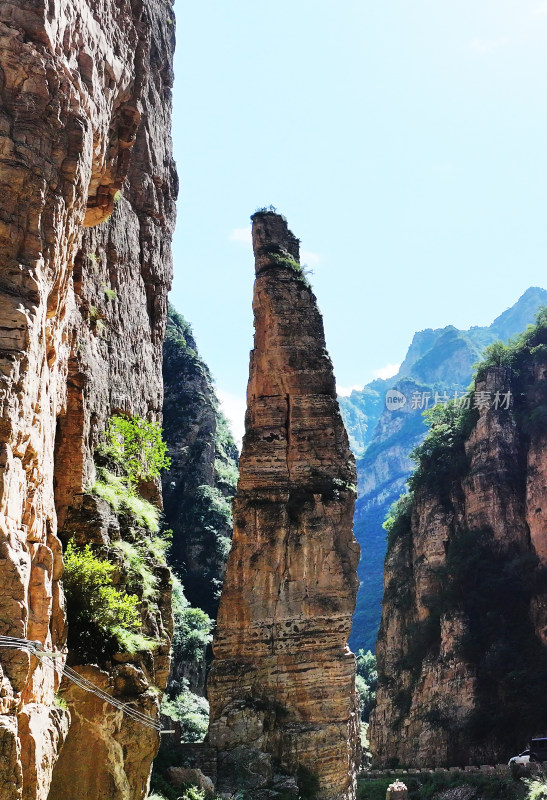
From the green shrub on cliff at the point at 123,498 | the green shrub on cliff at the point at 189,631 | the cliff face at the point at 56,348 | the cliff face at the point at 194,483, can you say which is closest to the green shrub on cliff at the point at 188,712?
the green shrub on cliff at the point at 189,631

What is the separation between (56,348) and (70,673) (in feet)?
16.9

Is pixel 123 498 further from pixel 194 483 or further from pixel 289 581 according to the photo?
pixel 194 483

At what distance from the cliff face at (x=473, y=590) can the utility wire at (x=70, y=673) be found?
110ft

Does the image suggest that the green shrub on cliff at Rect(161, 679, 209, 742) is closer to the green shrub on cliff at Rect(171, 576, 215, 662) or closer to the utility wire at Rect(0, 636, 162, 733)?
the green shrub on cliff at Rect(171, 576, 215, 662)

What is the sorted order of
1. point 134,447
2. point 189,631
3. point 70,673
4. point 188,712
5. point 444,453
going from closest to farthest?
point 70,673 → point 134,447 → point 188,712 → point 189,631 → point 444,453

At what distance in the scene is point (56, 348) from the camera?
11625 millimetres

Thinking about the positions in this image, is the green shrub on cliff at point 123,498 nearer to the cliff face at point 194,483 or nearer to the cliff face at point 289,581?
the cliff face at point 289,581

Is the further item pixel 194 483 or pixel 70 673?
pixel 194 483

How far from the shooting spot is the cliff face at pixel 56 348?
9.48m

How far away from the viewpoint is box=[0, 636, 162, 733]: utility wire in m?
9.22

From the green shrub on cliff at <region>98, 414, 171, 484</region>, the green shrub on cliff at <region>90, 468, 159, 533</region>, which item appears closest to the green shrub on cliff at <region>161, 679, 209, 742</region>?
the green shrub on cliff at <region>98, 414, 171, 484</region>

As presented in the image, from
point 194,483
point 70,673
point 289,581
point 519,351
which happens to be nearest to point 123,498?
point 70,673

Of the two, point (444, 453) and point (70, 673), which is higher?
point (444, 453)

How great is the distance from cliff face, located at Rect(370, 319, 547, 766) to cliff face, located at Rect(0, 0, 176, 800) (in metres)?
32.2
